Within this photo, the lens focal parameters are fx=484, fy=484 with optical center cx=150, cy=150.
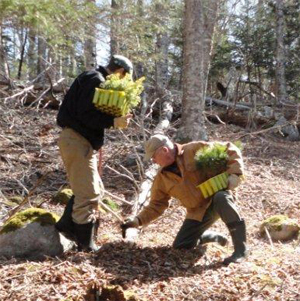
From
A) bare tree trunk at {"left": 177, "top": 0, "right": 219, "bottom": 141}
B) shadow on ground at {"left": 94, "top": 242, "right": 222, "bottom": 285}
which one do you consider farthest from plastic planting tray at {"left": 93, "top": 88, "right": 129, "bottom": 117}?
bare tree trunk at {"left": 177, "top": 0, "right": 219, "bottom": 141}

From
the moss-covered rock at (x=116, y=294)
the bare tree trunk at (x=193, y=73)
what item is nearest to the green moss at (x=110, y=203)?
the bare tree trunk at (x=193, y=73)

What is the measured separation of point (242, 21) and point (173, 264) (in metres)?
17.4

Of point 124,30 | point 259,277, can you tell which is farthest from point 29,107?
point 259,277

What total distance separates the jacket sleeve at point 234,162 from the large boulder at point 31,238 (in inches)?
70.4

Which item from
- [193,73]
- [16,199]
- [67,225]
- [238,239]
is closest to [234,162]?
[238,239]

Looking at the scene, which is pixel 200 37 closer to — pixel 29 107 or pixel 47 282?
pixel 29 107

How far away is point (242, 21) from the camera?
20172mm

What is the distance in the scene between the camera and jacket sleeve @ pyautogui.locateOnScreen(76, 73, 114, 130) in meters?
4.50

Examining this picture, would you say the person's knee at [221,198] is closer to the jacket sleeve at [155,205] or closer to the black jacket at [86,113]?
the jacket sleeve at [155,205]

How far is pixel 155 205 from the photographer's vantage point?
4.93 m

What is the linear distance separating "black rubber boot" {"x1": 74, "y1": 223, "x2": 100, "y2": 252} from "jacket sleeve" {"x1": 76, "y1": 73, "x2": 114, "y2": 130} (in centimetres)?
95

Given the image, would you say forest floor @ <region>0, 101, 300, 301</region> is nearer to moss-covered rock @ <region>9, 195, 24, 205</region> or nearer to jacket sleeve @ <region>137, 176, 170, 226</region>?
moss-covered rock @ <region>9, 195, 24, 205</region>

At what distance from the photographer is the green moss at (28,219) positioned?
15.2ft

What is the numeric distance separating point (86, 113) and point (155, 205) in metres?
1.19
